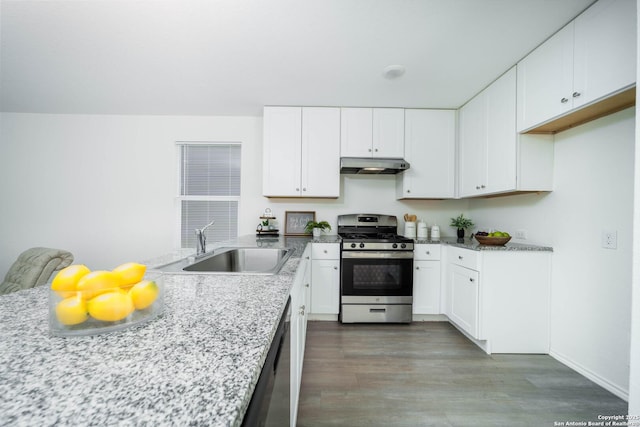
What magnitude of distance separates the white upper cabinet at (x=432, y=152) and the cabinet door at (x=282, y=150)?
1289 millimetres

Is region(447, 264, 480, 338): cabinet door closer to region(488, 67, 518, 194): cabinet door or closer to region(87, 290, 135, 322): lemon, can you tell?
region(488, 67, 518, 194): cabinet door

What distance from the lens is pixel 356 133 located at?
2748 millimetres

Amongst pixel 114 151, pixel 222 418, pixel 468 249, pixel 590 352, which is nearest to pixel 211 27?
pixel 222 418

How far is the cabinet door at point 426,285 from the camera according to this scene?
8.40 ft

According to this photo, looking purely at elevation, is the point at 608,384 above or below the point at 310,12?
below

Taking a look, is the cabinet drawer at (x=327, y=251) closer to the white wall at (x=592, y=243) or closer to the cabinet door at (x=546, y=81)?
the white wall at (x=592, y=243)

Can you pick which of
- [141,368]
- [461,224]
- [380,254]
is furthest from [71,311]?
[461,224]

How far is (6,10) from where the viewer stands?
1.52 m

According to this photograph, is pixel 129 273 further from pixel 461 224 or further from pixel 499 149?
pixel 461 224

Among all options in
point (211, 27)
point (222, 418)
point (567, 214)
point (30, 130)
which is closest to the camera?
point (222, 418)

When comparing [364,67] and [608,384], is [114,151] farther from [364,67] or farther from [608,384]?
[608,384]

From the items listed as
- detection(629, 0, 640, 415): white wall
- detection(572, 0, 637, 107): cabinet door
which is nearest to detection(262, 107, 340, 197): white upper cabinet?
detection(572, 0, 637, 107): cabinet door

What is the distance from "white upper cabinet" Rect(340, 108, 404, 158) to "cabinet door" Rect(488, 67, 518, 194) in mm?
846

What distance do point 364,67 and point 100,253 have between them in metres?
3.81
